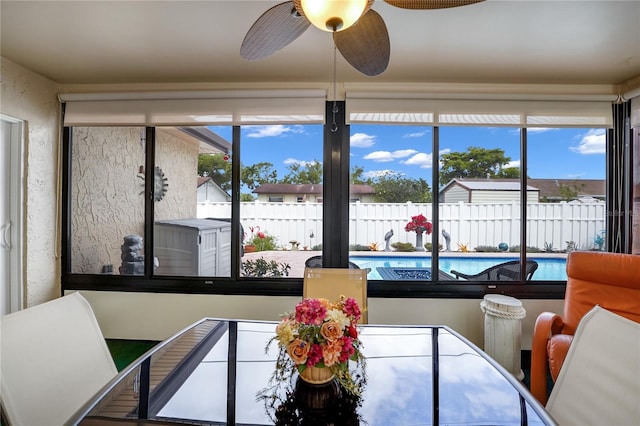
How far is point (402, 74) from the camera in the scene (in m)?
2.43

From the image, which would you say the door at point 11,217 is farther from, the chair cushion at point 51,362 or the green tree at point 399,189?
the green tree at point 399,189

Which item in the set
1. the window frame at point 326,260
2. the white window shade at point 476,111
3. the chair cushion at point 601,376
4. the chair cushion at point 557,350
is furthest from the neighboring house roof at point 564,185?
the chair cushion at point 601,376

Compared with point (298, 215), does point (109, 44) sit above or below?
above

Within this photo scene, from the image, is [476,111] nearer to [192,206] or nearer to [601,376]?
[601,376]

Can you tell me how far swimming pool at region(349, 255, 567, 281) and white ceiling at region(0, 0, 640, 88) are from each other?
5.43ft

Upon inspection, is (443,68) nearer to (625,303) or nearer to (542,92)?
(542,92)

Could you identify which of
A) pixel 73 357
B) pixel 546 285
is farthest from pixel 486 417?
pixel 546 285

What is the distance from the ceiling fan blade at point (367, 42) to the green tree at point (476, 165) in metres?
1.57

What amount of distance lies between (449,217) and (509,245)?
634 mm

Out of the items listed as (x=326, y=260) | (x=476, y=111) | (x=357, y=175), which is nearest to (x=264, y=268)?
(x=326, y=260)

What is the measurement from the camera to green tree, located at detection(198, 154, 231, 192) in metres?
2.69

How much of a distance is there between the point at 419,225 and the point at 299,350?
2.03m

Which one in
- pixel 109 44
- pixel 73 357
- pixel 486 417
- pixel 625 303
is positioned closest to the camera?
pixel 486 417

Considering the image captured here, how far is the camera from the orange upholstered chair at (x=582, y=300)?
1.73 meters
